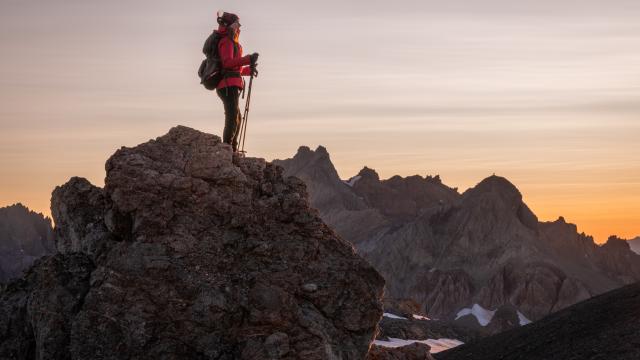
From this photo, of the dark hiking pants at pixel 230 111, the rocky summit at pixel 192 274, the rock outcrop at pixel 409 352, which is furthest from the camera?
the rock outcrop at pixel 409 352

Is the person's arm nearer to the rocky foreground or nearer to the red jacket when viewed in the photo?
the red jacket

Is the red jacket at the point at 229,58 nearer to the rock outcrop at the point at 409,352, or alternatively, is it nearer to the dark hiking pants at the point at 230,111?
the dark hiking pants at the point at 230,111

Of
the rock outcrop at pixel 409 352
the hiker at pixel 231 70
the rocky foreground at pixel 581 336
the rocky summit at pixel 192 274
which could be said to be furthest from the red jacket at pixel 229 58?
the rocky foreground at pixel 581 336

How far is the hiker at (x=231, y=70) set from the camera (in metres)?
23.5

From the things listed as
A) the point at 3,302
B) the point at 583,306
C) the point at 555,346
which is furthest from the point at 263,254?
the point at 583,306

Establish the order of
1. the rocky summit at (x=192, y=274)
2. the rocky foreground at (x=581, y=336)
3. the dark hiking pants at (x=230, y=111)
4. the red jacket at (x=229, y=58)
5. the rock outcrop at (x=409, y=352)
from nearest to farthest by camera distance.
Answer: the rocky summit at (x=192, y=274)
the red jacket at (x=229, y=58)
the dark hiking pants at (x=230, y=111)
the rock outcrop at (x=409, y=352)
the rocky foreground at (x=581, y=336)

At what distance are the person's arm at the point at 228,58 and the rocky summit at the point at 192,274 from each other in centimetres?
180

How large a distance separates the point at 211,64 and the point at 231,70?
0.47 meters

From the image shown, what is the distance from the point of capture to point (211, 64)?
77.9 feet

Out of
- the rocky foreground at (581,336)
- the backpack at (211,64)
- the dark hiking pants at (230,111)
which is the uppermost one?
the backpack at (211,64)

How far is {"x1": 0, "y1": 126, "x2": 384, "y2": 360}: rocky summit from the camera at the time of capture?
2044cm

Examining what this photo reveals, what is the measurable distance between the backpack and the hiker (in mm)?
96

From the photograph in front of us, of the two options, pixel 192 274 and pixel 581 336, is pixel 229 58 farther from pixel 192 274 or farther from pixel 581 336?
pixel 581 336

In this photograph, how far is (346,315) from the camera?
2145 centimetres
